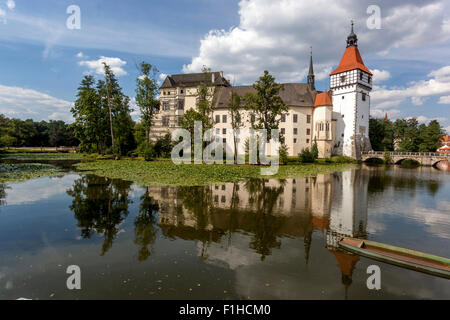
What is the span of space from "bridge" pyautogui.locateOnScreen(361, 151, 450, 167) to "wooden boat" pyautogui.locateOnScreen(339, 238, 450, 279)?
54.4 metres

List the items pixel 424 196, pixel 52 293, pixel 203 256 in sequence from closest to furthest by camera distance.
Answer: pixel 52 293 < pixel 203 256 < pixel 424 196

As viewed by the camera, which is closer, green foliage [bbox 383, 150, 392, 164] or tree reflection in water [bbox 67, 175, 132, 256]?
tree reflection in water [bbox 67, 175, 132, 256]

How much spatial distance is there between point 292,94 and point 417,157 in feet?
99.0

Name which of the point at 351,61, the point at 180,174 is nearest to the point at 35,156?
the point at 180,174

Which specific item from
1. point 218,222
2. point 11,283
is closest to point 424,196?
point 218,222

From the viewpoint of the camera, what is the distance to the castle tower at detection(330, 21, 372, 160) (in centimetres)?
5312

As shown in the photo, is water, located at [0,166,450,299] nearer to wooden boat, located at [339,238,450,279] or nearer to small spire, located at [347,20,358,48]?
wooden boat, located at [339,238,450,279]

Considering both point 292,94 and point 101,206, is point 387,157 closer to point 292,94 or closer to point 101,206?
point 292,94

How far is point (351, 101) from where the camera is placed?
176 feet

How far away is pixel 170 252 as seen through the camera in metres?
7.70

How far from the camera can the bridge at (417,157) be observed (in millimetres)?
51094

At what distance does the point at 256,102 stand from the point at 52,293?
1422 inches

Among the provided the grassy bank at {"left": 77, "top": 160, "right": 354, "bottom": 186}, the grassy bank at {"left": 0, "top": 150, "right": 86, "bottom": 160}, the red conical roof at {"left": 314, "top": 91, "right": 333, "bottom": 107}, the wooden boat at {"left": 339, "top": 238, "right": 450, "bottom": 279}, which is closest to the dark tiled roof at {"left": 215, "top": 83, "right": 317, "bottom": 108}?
the red conical roof at {"left": 314, "top": 91, "right": 333, "bottom": 107}
